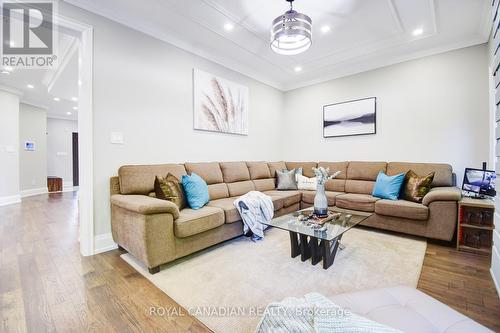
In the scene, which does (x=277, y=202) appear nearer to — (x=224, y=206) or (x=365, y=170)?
(x=224, y=206)

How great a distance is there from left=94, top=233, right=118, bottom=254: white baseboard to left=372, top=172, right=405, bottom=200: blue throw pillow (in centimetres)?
356

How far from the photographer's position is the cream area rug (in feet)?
5.06

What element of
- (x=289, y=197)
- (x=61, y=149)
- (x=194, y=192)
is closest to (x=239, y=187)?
(x=289, y=197)

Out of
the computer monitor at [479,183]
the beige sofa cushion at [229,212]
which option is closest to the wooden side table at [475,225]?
the computer monitor at [479,183]

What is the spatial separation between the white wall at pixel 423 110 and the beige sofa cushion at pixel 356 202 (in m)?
1.13

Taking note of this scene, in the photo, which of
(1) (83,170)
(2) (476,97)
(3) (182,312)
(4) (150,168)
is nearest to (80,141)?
(1) (83,170)

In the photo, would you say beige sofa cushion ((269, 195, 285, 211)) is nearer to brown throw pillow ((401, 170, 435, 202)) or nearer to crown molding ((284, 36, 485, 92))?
brown throw pillow ((401, 170, 435, 202))

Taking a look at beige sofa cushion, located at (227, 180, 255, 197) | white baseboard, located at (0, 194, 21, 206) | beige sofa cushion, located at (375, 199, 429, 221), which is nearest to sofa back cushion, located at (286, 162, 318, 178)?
beige sofa cushion, located at (227, 180, 255, 197)

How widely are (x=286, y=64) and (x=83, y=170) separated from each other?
11.8 ft

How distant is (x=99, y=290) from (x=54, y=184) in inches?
280

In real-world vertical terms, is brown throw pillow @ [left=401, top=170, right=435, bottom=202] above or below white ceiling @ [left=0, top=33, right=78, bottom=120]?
below

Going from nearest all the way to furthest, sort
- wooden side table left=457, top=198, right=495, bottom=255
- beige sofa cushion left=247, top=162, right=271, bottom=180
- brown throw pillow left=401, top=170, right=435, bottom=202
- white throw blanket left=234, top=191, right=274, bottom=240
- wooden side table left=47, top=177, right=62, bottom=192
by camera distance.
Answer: wooden side table left=457, top=198, right=495, bottom=255 < white throw blanket left=234, top=191, right=274, bottom=240 < brown throw pillow left=401, top=170, right=435, bottom=202 < beige sofa cushion left=247, top=162, right=271, bottom=180 < wooden side table left=47, top=177, right=62, bottom=192

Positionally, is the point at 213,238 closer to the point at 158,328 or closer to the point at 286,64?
the point at 158,328

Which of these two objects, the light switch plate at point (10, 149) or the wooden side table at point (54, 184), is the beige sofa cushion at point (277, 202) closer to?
the light switch plate at point (10, 149)
